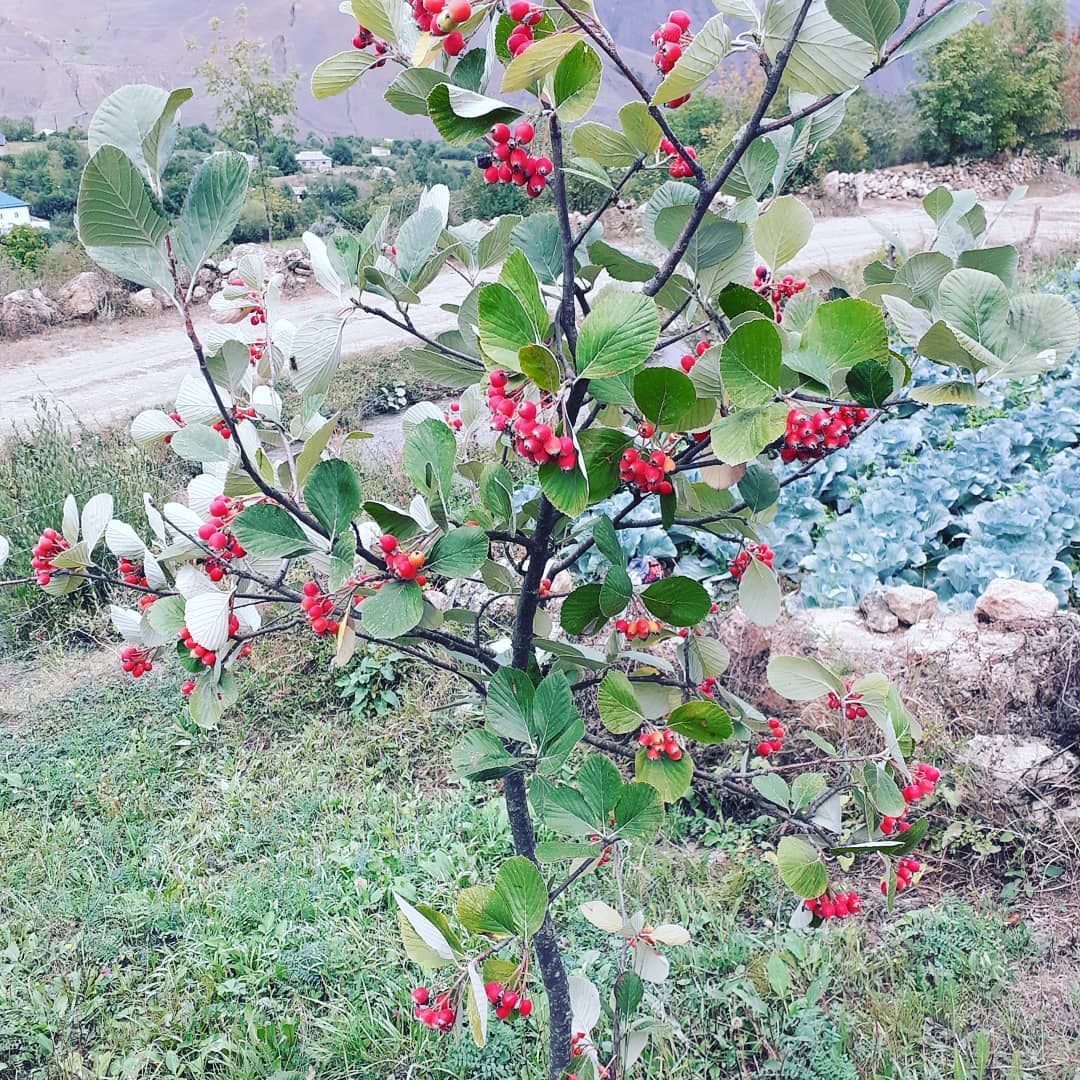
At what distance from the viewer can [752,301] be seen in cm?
84

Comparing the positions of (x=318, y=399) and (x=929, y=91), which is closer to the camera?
(x=318, y=399)

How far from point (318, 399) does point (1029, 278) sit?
31.4 ft

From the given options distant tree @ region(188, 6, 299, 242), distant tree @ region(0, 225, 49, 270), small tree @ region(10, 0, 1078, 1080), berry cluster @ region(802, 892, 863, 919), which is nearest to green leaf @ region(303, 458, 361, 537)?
small tree @ region(10, 0, 1078, 1080)

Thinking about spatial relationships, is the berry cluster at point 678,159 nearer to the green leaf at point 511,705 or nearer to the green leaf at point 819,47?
the green leaf at point 819,47

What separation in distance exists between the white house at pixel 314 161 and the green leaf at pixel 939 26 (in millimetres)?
16587

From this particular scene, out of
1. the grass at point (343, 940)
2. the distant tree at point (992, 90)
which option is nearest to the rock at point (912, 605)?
the grass at point (343, 940)

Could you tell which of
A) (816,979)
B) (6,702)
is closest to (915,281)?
(816,979)

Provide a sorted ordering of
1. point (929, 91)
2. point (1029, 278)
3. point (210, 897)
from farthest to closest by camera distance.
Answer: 1. point (929, 91)
2. point (1029, 278)
3. point (210, 897)

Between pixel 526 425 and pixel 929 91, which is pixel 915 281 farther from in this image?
pixel 929 91

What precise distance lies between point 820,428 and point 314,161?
679 inches

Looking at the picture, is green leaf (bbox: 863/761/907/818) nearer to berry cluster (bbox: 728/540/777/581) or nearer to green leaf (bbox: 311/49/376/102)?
berry cluster (bbox: 728/540/777/581)

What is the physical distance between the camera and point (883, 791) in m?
1.09

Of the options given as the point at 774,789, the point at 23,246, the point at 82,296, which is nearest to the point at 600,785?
the point at 774,789

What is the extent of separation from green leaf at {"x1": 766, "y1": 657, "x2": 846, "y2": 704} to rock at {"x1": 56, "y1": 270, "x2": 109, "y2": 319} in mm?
11123
